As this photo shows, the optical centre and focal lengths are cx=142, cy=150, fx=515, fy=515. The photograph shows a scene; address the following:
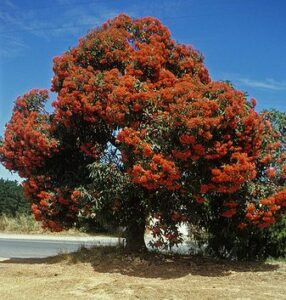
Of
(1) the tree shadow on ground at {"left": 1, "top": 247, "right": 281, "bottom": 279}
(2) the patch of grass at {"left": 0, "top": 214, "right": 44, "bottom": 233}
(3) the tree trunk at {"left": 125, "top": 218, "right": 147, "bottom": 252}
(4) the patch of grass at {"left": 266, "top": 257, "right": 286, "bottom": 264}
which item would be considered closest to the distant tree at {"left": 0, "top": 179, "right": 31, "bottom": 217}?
(2) the patch of grass at {"left": 0, "top": 214, "right": 44, "bottom": 233}

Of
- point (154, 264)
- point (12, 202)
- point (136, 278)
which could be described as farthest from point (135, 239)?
point (12, 202)

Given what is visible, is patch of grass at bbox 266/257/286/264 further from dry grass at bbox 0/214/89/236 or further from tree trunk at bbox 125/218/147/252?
dry grass at bbox 0/214/89/236

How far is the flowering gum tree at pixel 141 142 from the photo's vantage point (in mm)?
10008

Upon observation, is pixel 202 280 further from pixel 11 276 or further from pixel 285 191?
pixel 11 276

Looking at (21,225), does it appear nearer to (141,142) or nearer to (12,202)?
(12,202)

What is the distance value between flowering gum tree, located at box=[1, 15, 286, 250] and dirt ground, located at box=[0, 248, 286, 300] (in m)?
0.83

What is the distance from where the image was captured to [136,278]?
33.3 feet

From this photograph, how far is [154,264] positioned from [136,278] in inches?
59.8

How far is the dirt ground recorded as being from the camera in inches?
341

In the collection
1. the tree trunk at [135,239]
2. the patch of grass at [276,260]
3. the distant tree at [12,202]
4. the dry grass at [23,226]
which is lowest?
the patch of grass at [276,260]

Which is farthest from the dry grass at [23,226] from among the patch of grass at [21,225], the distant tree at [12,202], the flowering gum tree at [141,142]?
the flowering gum tree at [141,142]

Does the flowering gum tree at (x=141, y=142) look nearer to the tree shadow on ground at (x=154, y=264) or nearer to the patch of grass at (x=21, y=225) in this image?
the tree shadow on ground at (x=154, y=264)

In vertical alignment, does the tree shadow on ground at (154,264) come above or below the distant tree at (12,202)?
below

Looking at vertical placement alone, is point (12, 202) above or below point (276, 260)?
above
